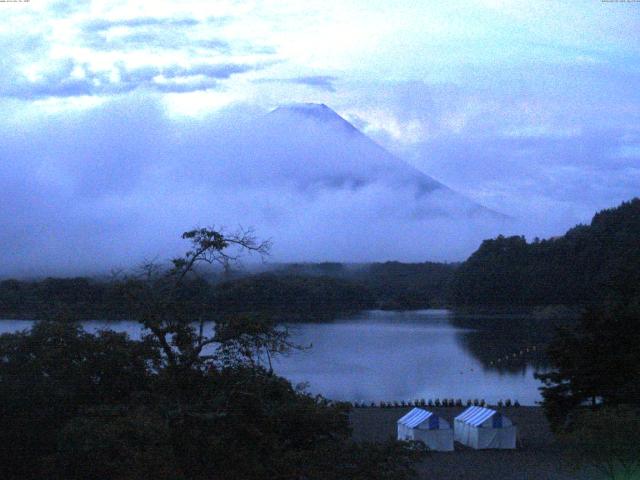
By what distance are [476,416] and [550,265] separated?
2722 cm

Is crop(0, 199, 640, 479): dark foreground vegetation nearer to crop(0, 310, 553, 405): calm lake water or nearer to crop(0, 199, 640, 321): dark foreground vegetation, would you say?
crop(0, 310, 553, 405): calm lake water

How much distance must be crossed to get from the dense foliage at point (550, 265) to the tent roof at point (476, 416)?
2352cm

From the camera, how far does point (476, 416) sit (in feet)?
39.9

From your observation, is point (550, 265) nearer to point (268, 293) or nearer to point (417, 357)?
point (417, 357)

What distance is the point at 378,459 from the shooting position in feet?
18.5

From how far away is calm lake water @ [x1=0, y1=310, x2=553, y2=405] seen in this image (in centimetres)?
1970

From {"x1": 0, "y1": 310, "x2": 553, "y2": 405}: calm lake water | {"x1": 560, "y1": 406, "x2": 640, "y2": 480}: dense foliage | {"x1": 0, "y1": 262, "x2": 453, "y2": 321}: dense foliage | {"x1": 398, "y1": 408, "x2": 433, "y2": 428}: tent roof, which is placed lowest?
{"x1": 0, "y1": 310, "x2": 553, "y2": 405}: calm lake water

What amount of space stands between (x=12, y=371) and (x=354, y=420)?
7.88 meters

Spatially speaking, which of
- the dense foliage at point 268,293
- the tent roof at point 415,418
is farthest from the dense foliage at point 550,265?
the tent roof at point 415,418

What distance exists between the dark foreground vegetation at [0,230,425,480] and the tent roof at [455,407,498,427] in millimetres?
5459

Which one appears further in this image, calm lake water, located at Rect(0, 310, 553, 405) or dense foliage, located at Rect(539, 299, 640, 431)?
calm lake water, located at Rect(0, 310, 553, 405)

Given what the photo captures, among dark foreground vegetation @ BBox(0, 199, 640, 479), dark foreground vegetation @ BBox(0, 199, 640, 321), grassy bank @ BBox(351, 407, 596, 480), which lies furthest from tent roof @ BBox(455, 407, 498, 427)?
dark foreground vegetation @ BBox(0, 199, 640, 321)

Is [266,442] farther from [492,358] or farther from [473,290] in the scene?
[473,290]

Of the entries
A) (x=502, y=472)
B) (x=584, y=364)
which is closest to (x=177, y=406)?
(x=502, y=472)
